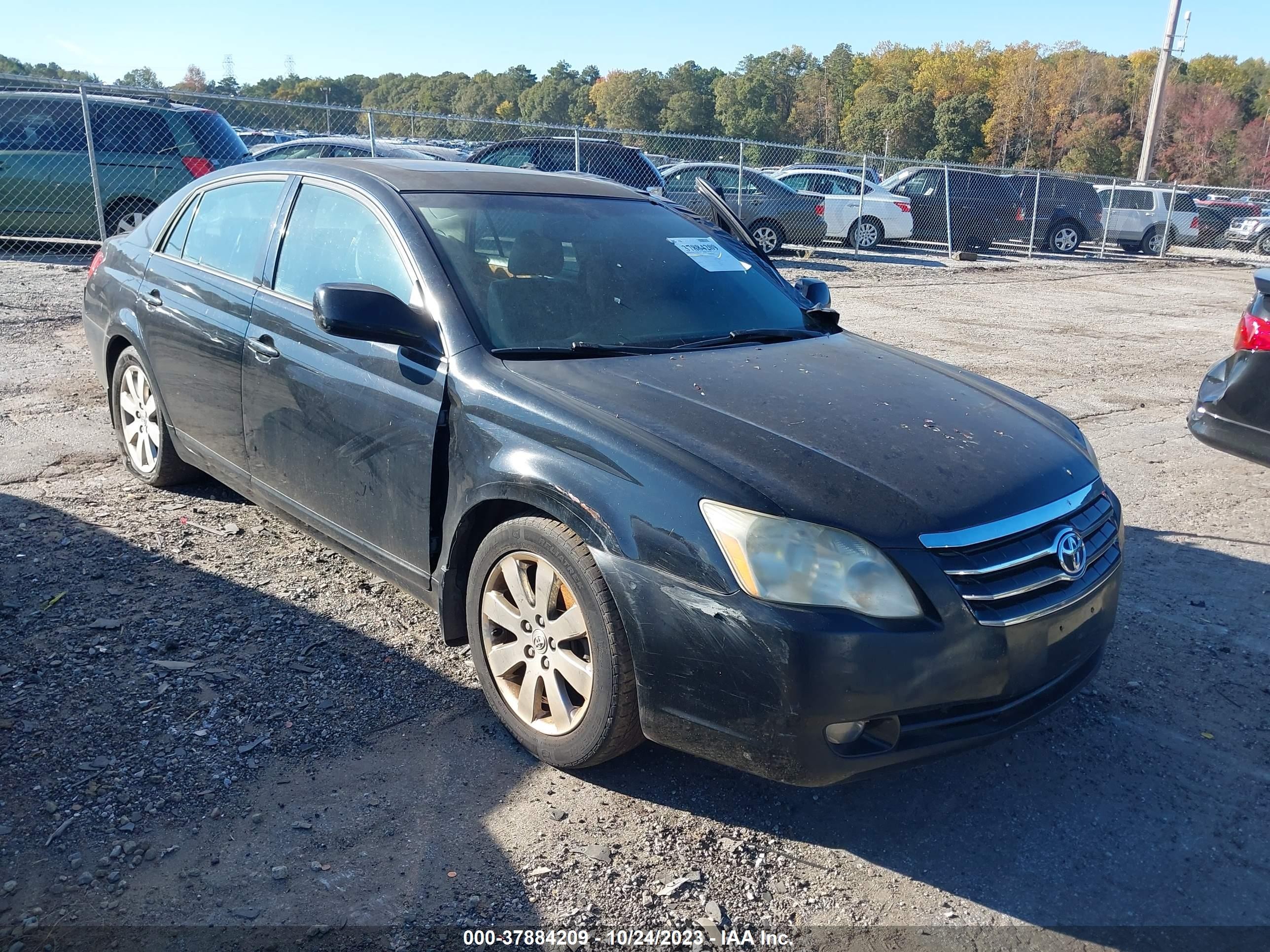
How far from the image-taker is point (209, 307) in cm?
432

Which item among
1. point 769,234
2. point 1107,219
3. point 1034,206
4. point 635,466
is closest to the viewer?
point 635,466

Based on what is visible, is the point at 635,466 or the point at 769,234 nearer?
the point at 635,466

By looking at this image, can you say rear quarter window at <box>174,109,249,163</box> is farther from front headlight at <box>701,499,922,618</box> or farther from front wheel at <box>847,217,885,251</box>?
front headlight at <box>701,499,922,618</box>

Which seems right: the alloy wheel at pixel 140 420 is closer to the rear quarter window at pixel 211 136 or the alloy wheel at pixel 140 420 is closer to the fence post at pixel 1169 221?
the rear quarter window at pixel 211 136

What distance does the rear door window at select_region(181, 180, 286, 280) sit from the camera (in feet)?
13.9

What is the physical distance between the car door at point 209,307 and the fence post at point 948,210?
17.8 meters

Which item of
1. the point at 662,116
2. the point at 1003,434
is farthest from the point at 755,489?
the point at 662,116

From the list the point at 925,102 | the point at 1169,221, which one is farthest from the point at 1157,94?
the point at 925,102

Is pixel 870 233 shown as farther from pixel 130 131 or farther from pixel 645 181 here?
pixel 130 131

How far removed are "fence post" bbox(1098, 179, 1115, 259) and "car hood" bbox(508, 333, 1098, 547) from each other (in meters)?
22.5

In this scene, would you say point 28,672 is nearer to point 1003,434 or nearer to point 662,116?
point 1003,434

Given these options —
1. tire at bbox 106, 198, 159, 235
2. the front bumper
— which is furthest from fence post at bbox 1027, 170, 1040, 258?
the front bumper

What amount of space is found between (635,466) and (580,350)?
796mm

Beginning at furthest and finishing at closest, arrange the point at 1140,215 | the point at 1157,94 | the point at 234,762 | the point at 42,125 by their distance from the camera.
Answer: the point at 1157,94 → the point at 1140,215 → the point at 42,125 → the point at 234,762
